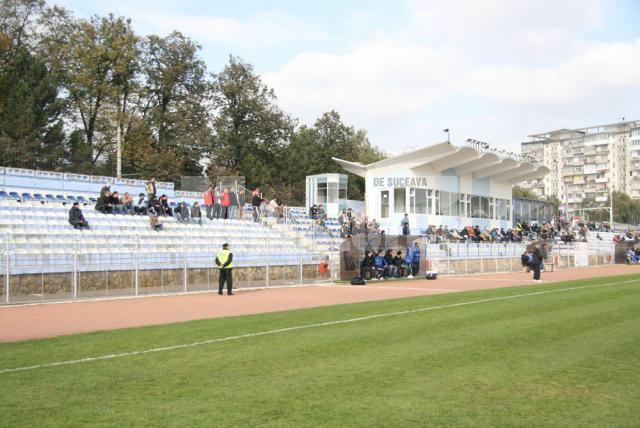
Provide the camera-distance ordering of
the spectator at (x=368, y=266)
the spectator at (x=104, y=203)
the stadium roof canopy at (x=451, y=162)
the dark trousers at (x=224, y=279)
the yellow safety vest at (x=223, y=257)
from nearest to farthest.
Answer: the yellow safety vest at (x=223, y=257) → the dark trousers at (x=224, y=279) → the spectator at (x=104, y=203) → the spectator at (x=368, y=266) → the stadium roof canopy at (x=451, y=162)

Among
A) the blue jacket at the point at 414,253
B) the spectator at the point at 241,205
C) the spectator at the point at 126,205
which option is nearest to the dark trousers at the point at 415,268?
the blue jacket at the point at 414,253

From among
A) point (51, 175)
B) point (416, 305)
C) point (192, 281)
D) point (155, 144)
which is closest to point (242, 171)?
point (155, 144)

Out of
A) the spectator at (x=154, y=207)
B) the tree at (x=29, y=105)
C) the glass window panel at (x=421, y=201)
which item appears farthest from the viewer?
the glass window panel at (x=421, y=201)

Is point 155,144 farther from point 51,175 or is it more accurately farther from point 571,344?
point 571,344

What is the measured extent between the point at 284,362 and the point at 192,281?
14.4 meters

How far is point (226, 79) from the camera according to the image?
5588cm

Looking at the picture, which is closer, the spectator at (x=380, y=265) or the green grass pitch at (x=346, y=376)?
the green grass pitch at (x=346, y=376)

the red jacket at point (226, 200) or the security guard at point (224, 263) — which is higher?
the red jacket at point (226, 200)

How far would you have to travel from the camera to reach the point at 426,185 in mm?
47312

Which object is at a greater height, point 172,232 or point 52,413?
point 172,232

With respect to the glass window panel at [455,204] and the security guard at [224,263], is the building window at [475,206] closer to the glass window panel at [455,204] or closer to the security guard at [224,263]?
the glass window panel at [455,204]

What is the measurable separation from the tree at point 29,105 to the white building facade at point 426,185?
2015cm

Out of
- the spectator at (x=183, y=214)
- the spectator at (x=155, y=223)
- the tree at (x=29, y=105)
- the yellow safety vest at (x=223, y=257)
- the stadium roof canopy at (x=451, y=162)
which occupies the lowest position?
the yellow safety vest at (x=223, y=257)

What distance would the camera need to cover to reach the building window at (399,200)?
154ft
